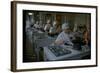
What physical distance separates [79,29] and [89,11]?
22 cm

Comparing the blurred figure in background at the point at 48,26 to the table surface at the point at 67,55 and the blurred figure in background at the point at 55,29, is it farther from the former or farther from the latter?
the table surface at the point at 67,55

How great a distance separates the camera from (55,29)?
208 cm

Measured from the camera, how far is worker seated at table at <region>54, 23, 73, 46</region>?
2.10 m

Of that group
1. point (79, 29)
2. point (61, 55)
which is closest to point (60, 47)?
point (61, 55)

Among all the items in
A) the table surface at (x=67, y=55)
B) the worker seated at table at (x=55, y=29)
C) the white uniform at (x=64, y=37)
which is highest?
the worker seated at table at (x=55, y=29)

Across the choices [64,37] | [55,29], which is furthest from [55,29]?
[64,37]

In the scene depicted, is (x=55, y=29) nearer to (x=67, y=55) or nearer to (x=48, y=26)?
(x=48, y=26)

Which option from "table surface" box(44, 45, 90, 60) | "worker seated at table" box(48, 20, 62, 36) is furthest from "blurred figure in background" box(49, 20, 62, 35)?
"table surface" box(44, 45, 90, 60)

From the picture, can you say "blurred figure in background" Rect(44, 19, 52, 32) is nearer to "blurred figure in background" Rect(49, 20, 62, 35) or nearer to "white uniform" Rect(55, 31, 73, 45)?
"blurred figure in background" Rect(49, 20, 62, 35)

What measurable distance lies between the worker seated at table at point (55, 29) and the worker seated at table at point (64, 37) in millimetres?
44

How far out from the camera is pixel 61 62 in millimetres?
2092

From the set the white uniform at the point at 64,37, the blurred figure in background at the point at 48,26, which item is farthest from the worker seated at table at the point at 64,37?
the blurred figure in background at the point at 48,26

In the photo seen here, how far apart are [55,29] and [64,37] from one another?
125mm

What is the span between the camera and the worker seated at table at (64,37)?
6.88ft
